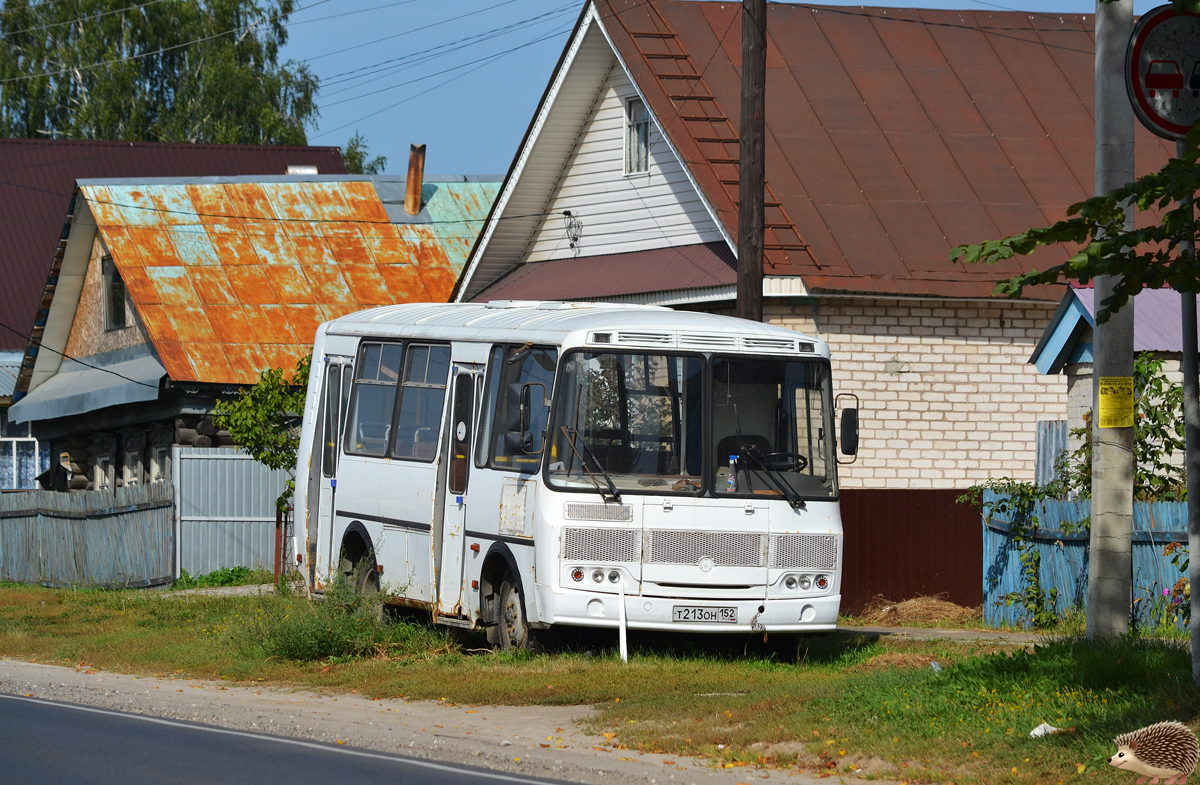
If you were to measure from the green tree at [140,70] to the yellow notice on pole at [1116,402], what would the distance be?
44.7 m

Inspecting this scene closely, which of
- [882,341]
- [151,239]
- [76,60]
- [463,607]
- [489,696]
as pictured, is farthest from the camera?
[76,60]

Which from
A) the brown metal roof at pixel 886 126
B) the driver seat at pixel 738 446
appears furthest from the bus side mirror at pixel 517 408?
the brown metal roof at pixel 886 126

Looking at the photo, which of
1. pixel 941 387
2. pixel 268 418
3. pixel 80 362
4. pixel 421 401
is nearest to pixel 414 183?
pixel 80 362

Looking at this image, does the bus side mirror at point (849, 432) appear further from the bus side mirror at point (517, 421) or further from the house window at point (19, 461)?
the house window at point (19, 461)

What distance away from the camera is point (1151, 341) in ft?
53.4

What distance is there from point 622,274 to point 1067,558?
8445 mm

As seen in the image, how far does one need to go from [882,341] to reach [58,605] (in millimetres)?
10999

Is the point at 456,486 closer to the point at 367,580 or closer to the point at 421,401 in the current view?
the point at 421,401

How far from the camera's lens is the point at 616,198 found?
902 inches

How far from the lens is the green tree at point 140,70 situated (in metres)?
53.4

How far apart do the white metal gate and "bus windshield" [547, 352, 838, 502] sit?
12190 mm

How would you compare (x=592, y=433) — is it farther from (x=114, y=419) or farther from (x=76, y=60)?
(x=76, y=60)

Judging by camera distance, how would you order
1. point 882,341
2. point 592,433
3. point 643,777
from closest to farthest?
point 643,777, point 592,433, point 882,341

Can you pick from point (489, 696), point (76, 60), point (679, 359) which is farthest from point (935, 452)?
point (76, 60)
